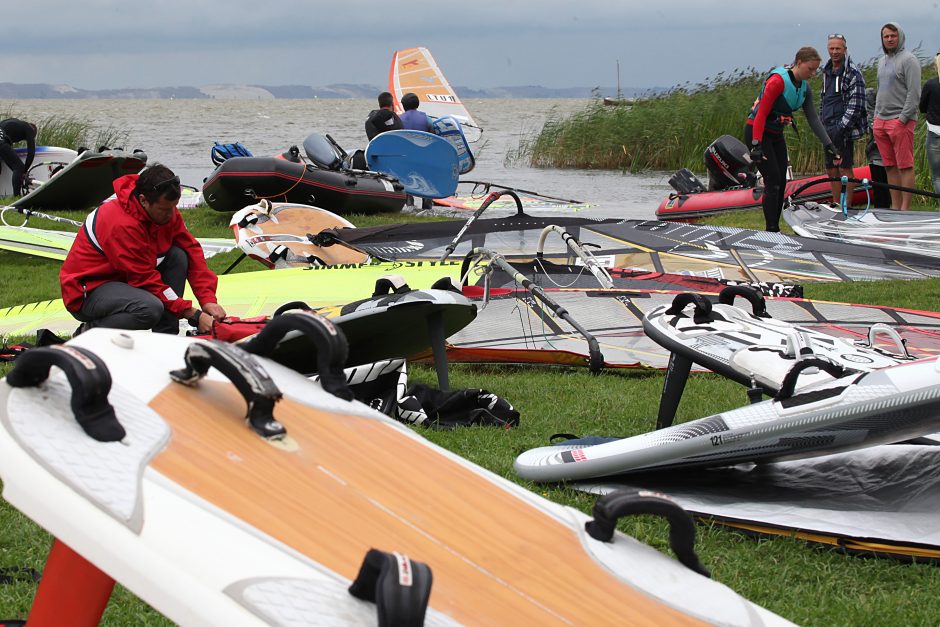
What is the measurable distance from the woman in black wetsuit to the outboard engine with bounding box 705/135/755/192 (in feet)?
7.33

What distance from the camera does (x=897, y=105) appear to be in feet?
32.6

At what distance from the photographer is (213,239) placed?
9797 mm

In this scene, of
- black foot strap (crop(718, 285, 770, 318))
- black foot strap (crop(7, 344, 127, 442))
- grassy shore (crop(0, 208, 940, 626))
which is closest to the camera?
black foot strap (crop(7, 344, 127, 442))

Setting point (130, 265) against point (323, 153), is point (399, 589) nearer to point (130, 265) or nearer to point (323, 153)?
point (130, 265)

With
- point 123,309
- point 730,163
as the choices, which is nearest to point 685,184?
point 730,163

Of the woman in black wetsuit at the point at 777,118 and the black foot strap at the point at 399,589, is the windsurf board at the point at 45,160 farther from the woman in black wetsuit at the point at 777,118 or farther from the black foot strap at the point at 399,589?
the black foot strap at the point at 399,589

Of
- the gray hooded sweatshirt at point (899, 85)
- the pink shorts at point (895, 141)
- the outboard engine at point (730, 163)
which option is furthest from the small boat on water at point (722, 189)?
the gray hooded sweatshirt at point (899, 85)

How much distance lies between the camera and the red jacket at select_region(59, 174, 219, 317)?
461 cm

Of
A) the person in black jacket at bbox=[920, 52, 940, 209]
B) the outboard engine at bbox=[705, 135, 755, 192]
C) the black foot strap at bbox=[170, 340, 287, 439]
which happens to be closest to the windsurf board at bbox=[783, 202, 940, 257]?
the person in black jacket at bbox=[920, 52, 940, 209]

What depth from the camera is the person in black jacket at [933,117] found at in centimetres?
902

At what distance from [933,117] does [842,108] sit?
152 cm

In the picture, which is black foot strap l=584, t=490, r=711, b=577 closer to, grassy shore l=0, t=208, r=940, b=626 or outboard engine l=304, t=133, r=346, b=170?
grassy shore l=0, t=208, r=940, b=626

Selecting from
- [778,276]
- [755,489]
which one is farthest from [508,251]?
[755,489]

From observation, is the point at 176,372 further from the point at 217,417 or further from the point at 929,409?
the point at 929,409
